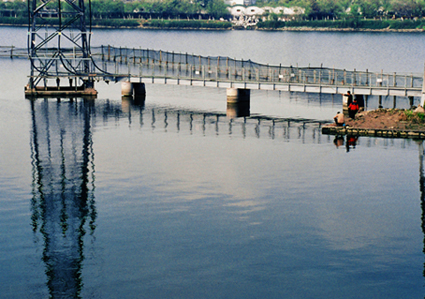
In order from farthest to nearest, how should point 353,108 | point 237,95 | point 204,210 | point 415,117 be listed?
1. point 237,95
2. point 353,108
3. point 415,117
4. point 204,210

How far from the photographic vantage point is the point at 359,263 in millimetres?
31531

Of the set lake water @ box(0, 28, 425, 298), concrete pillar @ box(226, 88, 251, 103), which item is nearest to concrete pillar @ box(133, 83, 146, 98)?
concrete pillar @ box(226, 88, 251, 103)

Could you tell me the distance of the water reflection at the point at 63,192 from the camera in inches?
1222

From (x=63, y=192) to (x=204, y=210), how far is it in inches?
384

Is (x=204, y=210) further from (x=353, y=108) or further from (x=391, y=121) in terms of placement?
(x=353, y=108)

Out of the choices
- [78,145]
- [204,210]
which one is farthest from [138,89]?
[204,210]

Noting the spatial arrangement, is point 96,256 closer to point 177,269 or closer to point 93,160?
point 177,269

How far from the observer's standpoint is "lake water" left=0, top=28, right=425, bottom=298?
29.8 metres

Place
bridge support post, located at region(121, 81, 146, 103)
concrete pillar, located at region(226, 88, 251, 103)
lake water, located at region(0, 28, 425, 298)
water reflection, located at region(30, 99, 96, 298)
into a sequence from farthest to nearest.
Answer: bridge support post, located at region(121, 81, 146, 103), concrete pillar, located at region(226, 88, 251, 103), water reflection, located at region(30, 99, 96, 298), lake water, located at region(0, 28, 425, 298)

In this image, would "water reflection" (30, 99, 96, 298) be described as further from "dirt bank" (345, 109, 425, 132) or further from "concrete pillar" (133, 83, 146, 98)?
"dirt bank" (345, 109, 425, 132)

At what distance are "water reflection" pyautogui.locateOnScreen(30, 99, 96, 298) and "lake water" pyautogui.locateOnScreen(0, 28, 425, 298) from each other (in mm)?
104

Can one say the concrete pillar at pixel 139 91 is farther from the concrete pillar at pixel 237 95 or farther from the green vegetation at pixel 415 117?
the green vegetation at pixel 415 117

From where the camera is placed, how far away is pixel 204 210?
38812 mm

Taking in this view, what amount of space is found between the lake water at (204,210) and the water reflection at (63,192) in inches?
4.1
